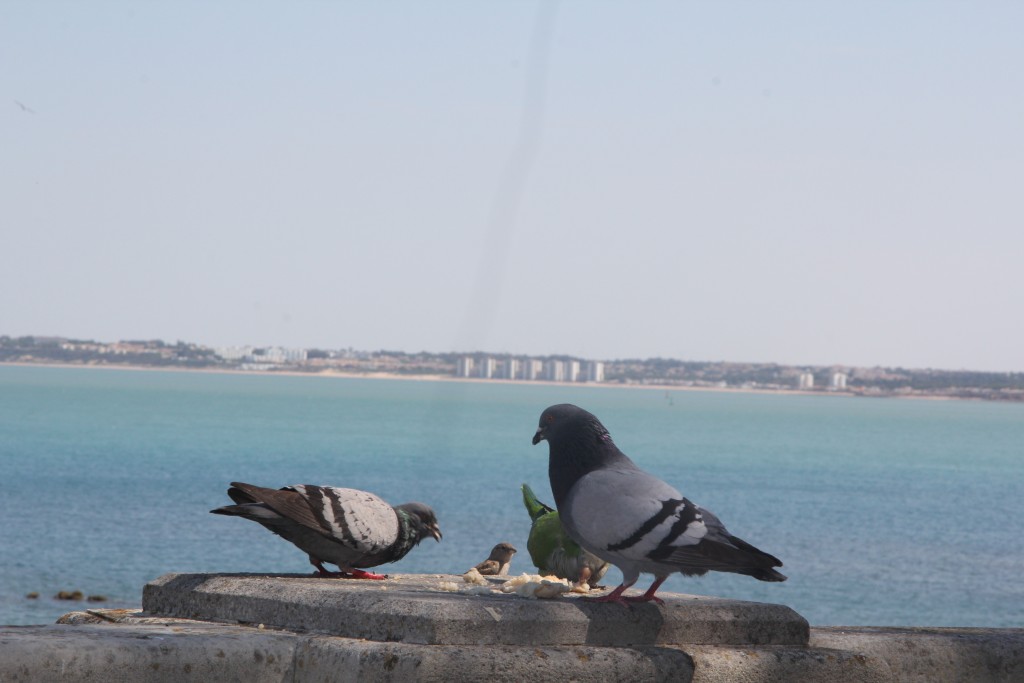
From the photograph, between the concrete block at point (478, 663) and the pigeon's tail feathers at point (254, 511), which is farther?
the pigeon's tail feathers at point (254, 511)

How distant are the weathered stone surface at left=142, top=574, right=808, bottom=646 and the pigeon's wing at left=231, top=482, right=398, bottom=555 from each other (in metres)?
0.27

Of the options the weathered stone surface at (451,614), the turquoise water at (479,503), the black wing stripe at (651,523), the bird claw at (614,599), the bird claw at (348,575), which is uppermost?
the black wing stripe at (651,523)

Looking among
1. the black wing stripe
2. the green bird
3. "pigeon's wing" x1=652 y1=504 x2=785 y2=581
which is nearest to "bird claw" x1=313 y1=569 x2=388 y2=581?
the green bird

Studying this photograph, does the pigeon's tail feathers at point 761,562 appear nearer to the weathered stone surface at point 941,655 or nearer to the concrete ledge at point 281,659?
the concrete ledge at point 281,659

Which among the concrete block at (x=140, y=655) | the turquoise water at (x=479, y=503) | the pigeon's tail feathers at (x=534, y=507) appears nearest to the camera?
the concrete block at (x=140, y=655)

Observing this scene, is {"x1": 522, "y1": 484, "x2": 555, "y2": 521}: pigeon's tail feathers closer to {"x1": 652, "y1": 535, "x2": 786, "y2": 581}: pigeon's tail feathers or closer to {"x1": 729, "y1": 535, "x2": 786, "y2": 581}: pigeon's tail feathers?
{"x1": 652, "y1": 535, "x2": 786, "y2": 581}: pigeon's tail feathers

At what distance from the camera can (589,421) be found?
6789 millimetres

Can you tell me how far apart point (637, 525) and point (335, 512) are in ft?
5.93

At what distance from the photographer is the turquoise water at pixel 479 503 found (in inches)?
1694

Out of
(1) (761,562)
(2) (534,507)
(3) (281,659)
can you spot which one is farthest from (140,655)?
(2) (534,507)

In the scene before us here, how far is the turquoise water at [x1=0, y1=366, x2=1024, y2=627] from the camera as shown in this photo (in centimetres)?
4303

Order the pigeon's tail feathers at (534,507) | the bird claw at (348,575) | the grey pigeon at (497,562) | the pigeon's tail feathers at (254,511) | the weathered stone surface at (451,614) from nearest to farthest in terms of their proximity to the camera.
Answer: the weathered stone surface at (451,614)
the pigeon's tail feathers at (254,511)
the bird claw at (348,575)
the pigeon's tail feathers at (534,507)
the grey pigeon at (497,562)

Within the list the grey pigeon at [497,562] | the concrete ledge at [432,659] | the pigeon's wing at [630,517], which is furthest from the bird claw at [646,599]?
the grey pigeon at [497,562]

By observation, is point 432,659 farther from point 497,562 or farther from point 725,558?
point 497,562
